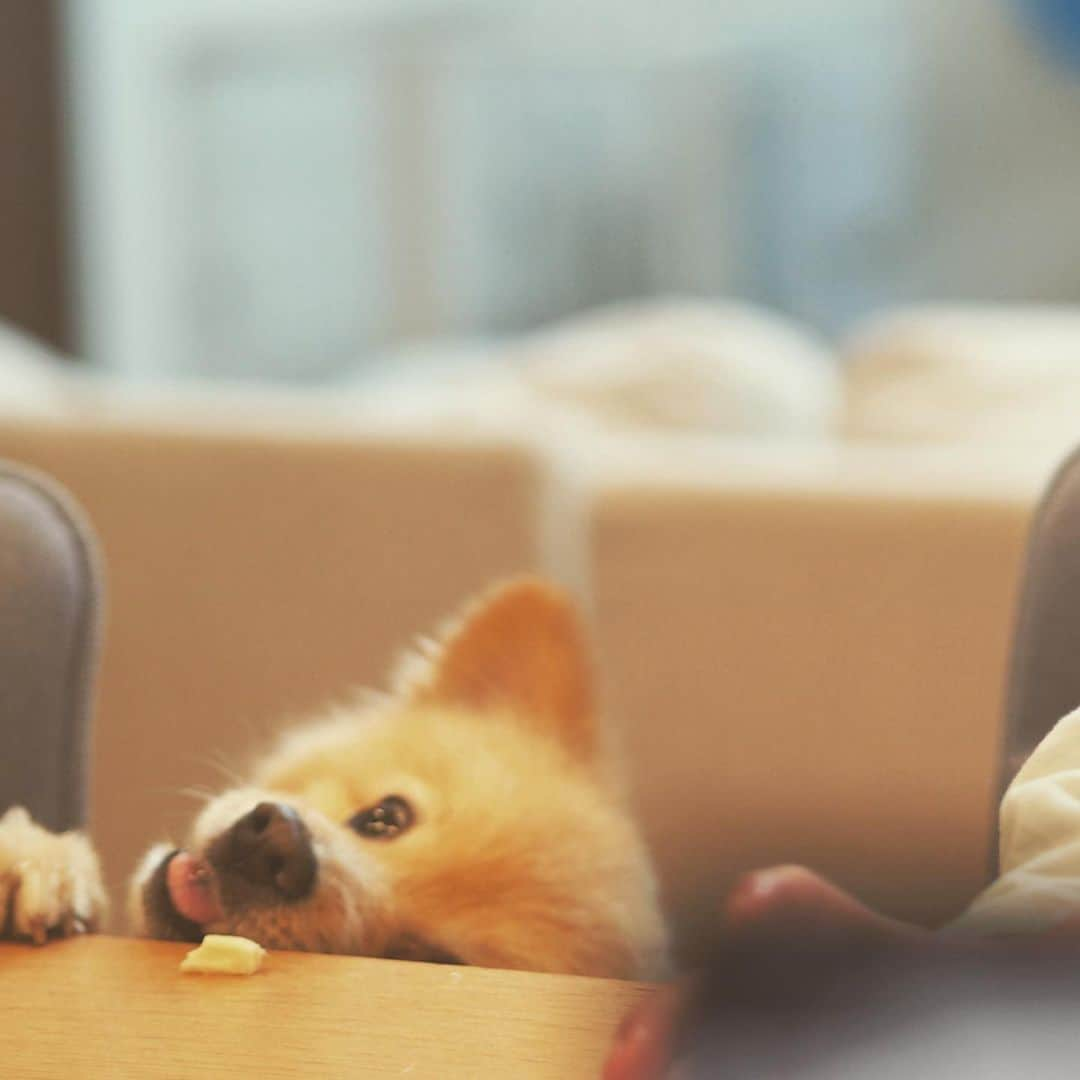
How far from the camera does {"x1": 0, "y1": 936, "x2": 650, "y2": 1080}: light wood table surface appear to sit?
557mm

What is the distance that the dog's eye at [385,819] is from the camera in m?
0.72

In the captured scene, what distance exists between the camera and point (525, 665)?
834mm

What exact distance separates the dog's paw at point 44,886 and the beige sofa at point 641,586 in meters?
0.71

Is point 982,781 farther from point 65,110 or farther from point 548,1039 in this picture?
point 65,110

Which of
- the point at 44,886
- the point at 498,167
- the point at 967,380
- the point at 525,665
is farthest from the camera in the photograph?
the point at 498,167

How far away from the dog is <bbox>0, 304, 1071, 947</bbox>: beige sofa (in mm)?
611

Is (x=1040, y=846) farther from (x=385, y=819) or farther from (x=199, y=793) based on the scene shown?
(x=199, y=793)

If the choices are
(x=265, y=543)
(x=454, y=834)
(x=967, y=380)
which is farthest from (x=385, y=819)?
(x=967, y=380)

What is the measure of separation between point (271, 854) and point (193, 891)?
0.05 m

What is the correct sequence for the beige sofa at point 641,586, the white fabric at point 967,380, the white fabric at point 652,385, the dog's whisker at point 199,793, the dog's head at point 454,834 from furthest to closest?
the white fabric at point 652,385
the white fabric at point 967,380
the beige sofa at point 641,586
the dog's whisker at point 199,793
the dog's head at point 454,834

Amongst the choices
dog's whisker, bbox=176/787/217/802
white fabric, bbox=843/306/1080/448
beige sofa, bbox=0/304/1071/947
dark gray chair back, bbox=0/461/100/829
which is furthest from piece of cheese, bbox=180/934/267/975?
white fabric, bbox=843/306/1080/448

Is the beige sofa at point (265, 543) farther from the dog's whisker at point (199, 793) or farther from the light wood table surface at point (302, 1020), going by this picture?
the light wood table surface at point (302, 1020)

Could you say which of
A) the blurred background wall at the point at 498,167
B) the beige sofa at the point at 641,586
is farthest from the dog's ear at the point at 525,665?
the blurred background wall at the point at 498,167

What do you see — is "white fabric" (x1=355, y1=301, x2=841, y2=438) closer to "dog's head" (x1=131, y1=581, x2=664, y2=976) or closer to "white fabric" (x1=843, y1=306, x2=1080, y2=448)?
"white fabric" (x1=843, y1=306, x2=1080, y2=448)
